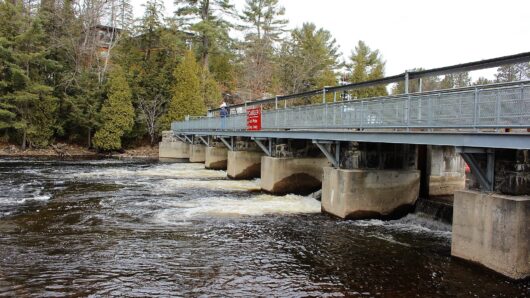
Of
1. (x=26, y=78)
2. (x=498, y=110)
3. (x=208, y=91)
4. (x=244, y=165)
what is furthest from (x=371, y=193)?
(x=208, y=91)

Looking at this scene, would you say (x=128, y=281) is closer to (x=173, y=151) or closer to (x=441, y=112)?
(x=441, y=112)

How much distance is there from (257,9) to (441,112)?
2269 inches

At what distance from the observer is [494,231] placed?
9.27 metres

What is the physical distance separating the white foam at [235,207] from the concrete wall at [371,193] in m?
1.76

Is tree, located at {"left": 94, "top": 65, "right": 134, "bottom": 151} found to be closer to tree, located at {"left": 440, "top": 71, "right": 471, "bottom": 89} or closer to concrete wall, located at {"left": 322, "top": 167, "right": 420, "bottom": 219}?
concrete wall, located at {"left": 322, "top": 167, "right": 420, "bottom": 219}

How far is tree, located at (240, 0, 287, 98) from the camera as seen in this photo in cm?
5944

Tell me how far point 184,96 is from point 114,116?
26.7 ft

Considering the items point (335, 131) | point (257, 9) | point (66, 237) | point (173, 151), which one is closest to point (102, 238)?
point (66, 237)

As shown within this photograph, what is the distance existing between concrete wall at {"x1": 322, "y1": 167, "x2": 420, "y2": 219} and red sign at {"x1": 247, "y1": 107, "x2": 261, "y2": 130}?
879cm

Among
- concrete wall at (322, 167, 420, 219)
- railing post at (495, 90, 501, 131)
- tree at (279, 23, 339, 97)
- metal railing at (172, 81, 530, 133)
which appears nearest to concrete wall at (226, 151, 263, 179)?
metal railing at (172, 81, 530, 133)

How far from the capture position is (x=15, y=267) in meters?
9.06

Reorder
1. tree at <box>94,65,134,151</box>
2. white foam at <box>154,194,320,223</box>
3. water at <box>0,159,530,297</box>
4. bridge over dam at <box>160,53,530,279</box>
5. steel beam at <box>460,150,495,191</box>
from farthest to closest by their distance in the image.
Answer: tree at <box>94,65,134,151</box> → white foam at <box>154,194,320,223</box> → steel beam at <box>460,150,495,191</box> → bridge over dam at <box>160,53,530,279</box> → water at <box>0,159,530,297</box>

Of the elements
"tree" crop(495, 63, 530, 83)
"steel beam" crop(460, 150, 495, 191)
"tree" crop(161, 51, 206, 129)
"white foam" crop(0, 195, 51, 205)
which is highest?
"tree" crop(495, 63, 530, 83)

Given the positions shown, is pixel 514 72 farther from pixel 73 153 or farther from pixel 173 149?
pixel 73 153
